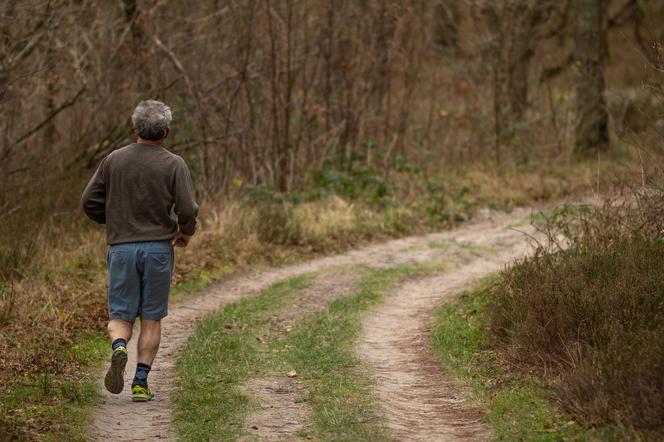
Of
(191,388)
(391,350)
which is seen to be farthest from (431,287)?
(191,388)

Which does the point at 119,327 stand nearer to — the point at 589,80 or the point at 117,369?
the point at 117,369

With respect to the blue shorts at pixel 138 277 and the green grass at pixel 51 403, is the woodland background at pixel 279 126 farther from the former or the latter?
the blue shorts at pixel 138 277

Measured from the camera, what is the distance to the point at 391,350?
9219 millimetres

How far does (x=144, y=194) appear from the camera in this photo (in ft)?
23.6

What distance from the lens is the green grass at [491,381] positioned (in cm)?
631

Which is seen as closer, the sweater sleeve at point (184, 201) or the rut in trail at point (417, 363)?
the rut in trail at point (417, 363)

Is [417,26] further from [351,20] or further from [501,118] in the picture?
[501,118]

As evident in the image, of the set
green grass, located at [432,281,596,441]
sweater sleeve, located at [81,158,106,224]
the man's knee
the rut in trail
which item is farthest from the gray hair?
green grass, located at [432,281,596,441]

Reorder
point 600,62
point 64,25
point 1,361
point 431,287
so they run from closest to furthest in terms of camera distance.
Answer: point 1,361, point 431,287, point 64,25, point 600,62

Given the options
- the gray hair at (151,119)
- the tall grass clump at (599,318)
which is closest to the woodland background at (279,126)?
the tall grass clump at (599,318)

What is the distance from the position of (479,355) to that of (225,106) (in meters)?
9.58

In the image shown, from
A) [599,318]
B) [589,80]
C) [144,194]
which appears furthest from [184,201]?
[589,80]

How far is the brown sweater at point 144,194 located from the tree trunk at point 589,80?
1586 cm

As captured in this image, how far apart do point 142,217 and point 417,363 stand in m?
2.89
